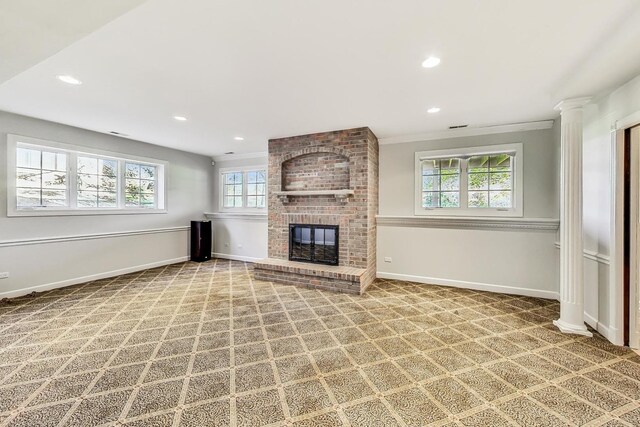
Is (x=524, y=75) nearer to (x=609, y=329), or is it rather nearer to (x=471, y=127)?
(x=471, y=127)

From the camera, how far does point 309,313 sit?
3199 millimetres

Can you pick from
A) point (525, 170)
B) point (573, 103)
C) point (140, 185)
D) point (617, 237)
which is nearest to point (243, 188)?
point (140, 185)

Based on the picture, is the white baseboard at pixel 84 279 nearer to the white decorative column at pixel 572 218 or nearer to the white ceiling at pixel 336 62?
the white ceiling at pixel 336 62

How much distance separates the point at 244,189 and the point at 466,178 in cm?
471

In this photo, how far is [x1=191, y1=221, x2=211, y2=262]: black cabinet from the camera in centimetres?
604

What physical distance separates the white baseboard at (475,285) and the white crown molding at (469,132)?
2.35 metres

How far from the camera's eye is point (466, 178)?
4.25m

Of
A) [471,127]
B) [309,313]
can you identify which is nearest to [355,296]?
[309,313]

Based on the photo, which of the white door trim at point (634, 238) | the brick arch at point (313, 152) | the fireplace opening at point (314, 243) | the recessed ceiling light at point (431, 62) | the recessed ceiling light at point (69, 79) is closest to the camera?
the recessed ceiling light at point (431, 62)

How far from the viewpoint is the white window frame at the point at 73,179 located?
3652 millimetres

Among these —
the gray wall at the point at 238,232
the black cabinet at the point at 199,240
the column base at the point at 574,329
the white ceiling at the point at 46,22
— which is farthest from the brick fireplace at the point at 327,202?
the white ceiling at the point at 46,22

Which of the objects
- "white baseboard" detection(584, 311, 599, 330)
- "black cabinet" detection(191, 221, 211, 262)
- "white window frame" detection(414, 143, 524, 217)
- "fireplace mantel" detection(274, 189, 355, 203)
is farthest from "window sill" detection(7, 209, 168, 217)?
"white baseboard" detection(584, 311, 599, 330)

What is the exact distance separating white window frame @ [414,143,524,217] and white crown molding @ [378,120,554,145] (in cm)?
22

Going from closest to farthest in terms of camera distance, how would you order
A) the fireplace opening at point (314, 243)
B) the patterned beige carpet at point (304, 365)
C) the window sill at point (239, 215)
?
the patterned beige carpet at point (304, 365) < the fireplace opening at point (314, 243) < the window sill at point (239, 215)
